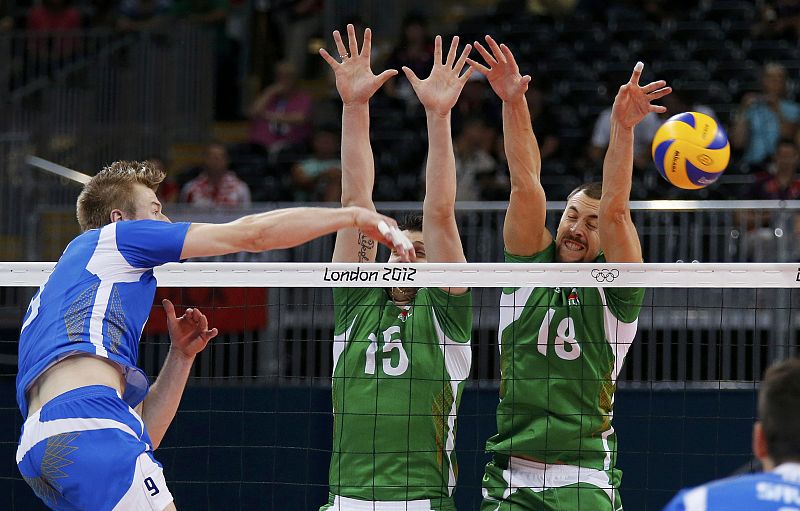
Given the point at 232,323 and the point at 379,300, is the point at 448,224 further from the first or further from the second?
the point at 232,323

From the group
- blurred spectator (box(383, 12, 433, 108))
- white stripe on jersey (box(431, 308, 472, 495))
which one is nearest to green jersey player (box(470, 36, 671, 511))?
white stripe on jersey (box(431, 308, 472, 495))

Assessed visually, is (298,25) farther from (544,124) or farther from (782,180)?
(782,180)

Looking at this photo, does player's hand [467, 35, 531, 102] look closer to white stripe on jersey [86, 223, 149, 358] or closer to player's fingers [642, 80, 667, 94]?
player's fingers [642, 80, 667, 94]

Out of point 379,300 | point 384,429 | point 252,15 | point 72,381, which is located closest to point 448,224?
point 379,300

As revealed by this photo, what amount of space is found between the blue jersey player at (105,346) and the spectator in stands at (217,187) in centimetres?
747

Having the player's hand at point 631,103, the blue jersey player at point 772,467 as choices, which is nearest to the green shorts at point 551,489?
the player's hand at point 631,103

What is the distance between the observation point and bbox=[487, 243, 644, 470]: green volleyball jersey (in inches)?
224

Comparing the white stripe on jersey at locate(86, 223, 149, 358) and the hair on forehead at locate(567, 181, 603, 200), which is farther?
the hair on forehead at locate(567, 181, 603, 200)

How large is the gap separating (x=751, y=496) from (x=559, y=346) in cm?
261

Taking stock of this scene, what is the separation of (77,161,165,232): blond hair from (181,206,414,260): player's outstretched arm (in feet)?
1.72

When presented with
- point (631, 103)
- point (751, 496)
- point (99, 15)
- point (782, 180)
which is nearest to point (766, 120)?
point (782, 180)

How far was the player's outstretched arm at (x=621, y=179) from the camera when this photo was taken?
565cm

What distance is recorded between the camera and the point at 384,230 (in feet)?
14.6

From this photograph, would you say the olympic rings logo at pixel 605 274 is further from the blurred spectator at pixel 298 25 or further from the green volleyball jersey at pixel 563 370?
the blurred spectator at pixel 298 25
